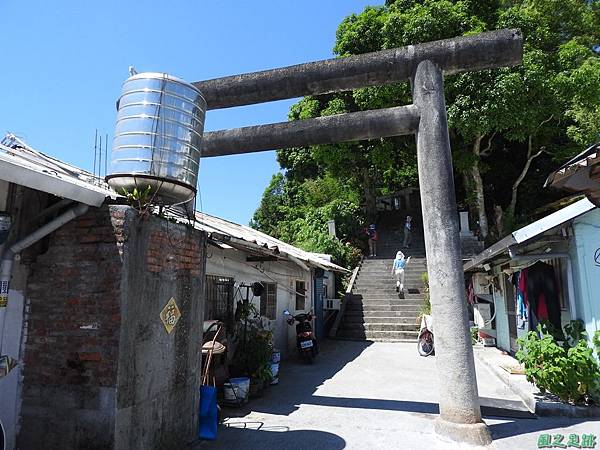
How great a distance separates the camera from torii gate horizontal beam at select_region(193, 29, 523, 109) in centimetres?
588

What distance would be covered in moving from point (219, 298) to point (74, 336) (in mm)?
4404

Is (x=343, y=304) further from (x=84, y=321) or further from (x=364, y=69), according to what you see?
(x=84, y=321)

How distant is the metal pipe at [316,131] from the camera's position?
620 centimetres

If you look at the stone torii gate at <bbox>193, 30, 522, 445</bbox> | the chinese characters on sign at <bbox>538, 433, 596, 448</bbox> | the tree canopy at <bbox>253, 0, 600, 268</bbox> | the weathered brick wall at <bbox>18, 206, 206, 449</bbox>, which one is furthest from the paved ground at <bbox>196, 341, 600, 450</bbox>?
the tree canopy at <bbox>253, 0, 600, 268</bbox>

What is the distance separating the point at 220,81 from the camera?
274 inches

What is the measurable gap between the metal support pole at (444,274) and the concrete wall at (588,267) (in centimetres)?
249

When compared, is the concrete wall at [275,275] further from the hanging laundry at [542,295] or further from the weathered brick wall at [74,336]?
the hanging laundry at [542,295]

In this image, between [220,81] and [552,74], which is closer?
[220,81]

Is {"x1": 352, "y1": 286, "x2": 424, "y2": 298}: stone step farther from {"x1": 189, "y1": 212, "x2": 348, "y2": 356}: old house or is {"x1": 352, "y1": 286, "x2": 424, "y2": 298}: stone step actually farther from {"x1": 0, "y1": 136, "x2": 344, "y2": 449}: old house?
{"x1": 0, "y1": 136, "x2": 344, "y2": 449}: old house

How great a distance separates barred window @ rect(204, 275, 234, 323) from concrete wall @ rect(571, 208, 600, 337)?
639cm

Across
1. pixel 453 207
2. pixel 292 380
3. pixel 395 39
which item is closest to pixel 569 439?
pixel 453 207

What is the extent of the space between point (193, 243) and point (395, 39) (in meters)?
14.5

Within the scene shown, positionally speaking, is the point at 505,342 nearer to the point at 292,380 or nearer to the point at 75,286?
the point at 292,380

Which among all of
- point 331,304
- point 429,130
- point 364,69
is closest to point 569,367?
point 429,130
